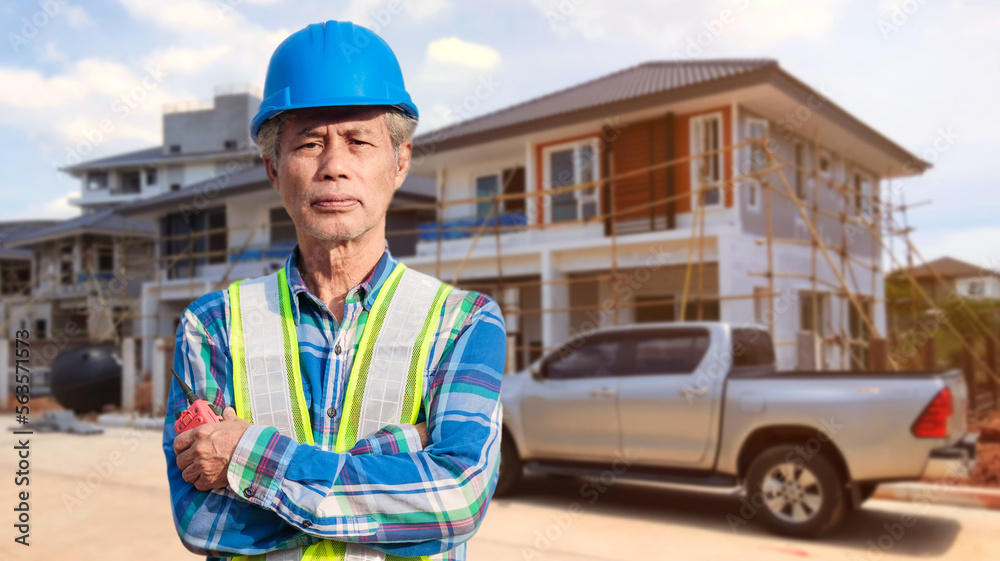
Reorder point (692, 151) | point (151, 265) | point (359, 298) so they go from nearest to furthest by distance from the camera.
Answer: point (359, 298)
point (692, 151)
point (151, 265)

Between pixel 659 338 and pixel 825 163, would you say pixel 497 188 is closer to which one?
pixel 825 163

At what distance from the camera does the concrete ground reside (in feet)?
20.2

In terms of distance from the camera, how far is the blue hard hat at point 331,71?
1.61 meters

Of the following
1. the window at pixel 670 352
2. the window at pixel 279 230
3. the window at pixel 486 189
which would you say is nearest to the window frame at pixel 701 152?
the window at pixel 486 189

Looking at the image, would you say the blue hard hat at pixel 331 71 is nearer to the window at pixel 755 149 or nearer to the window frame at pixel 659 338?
the window frame at pixel 659 338

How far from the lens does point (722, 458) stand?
702cm

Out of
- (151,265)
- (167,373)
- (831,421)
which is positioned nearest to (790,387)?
(831,421)

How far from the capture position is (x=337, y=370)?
1.60 meters

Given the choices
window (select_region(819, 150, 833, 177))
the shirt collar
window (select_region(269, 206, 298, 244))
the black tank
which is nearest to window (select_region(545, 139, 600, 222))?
window (select_region(819, 150, 833, 177))

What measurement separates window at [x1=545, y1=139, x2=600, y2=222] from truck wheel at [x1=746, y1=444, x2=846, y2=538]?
10972 millimetres

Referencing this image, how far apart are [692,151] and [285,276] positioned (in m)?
14.9

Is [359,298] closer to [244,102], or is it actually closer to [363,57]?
[363,57]

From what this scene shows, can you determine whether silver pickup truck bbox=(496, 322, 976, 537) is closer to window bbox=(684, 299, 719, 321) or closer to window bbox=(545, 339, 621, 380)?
window bbox=(545, 339, 621, 380)

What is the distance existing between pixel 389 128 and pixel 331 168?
0.59 ft
